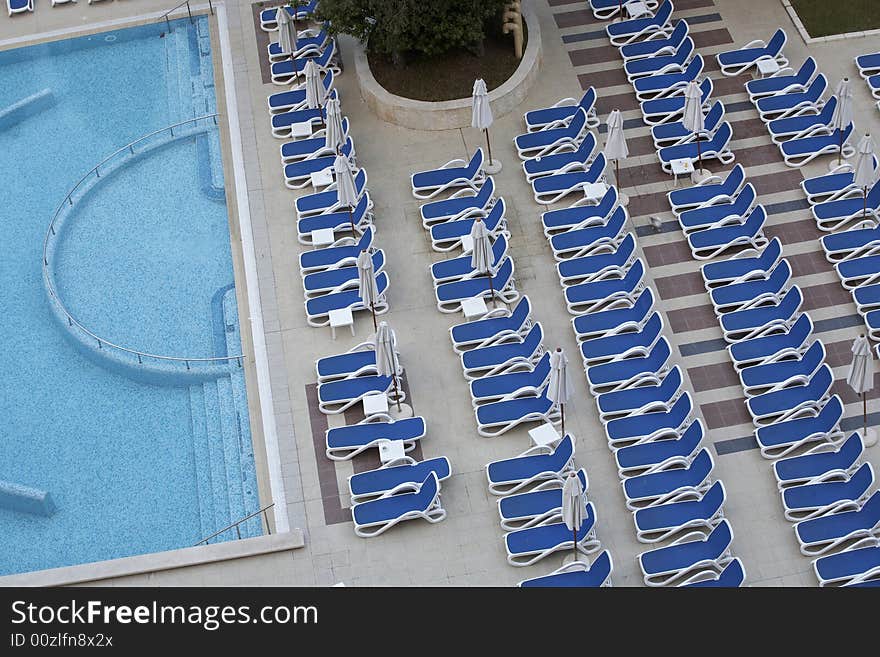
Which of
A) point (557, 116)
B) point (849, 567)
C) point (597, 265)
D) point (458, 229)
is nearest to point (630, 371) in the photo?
point (597, 265)

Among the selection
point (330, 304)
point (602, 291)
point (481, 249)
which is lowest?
point (602, 291)

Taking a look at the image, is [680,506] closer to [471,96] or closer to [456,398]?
[456,398]

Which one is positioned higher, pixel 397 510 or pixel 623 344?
pixel 623 344

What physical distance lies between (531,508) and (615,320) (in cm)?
344

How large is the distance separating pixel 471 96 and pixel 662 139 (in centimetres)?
320

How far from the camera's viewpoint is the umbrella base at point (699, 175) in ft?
74.7


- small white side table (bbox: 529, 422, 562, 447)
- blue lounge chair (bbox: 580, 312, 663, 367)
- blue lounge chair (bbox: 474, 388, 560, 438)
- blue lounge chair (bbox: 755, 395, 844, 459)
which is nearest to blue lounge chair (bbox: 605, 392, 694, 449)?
small white side table (bbox: 529, 422, 562, 447)

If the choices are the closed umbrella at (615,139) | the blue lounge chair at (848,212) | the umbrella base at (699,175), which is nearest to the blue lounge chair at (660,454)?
the blue lounge chair at (848,212)

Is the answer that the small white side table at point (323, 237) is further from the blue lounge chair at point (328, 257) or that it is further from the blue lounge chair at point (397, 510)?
the blue lounge chair at point (397, 510)

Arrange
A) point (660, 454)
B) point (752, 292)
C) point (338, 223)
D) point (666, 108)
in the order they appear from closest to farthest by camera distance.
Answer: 1. point (660, 454)
2. point (752, 292)
3. point (338, 223)
4. point (666, 108)

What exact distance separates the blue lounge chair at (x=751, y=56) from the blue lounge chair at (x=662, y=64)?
0.60m

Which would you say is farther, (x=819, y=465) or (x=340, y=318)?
(x=340, y=318)

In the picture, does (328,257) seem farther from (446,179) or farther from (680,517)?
(680,517)

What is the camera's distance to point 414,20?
23141 mm
